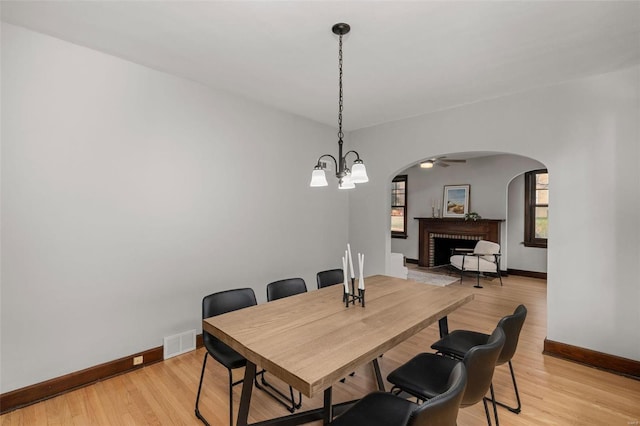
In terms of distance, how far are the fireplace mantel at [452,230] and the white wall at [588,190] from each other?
3.65 meters

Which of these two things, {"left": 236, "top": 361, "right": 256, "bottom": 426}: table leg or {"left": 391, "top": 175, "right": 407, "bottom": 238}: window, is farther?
{"left": 391, "top": 175, "right": 407, "bottom": 238}: window

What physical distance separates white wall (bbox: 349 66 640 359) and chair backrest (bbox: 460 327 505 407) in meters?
2.13

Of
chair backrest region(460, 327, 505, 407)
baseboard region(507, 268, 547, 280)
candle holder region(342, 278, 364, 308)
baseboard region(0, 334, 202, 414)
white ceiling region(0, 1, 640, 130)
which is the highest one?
white ceiling region(0, 1, 640, 130)

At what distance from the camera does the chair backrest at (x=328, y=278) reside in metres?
3.08

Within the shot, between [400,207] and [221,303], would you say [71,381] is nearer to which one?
[221,303]

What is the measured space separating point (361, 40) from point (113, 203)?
2.50 m

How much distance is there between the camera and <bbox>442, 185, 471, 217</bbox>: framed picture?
722 cm

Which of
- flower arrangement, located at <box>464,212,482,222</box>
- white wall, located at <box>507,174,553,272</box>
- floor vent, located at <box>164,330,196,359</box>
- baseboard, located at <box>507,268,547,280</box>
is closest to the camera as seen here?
floor vent, located at <box>164,330,196,359</box>

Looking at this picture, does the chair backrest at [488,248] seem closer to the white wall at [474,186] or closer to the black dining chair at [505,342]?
the white wall at [474,186]

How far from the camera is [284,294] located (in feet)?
9.09

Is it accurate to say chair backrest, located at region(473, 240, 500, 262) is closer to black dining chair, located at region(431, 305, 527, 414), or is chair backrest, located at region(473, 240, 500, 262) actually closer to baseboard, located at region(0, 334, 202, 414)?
black dining chair, located at region(431, 305, 527, 414)

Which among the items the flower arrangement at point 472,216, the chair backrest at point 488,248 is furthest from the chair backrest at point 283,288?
the flower arrangement at point 472,216

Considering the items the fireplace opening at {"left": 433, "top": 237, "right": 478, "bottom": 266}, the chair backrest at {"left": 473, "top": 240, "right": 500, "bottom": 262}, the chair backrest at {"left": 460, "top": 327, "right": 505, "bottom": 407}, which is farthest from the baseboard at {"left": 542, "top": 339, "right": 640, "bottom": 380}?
the fireplace opening at {"left": 433, "top": 237, "right": 478, "bottom": 266}

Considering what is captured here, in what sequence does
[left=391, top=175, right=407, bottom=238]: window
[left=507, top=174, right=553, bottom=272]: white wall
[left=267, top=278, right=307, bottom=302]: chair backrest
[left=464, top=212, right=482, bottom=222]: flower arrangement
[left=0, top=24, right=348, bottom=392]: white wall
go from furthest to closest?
[left=391, top=175, right=407, bottom=238]: window < [left=464, top=212, right=482, bottom=222]: flower arrangement < [left=507, top=174, right=553, bottom=272]: white wall < [left=267, top=278, right=307, bottom=302]: chair backrest < [left=0, top=24, right=348, bottom=392]: white wall
